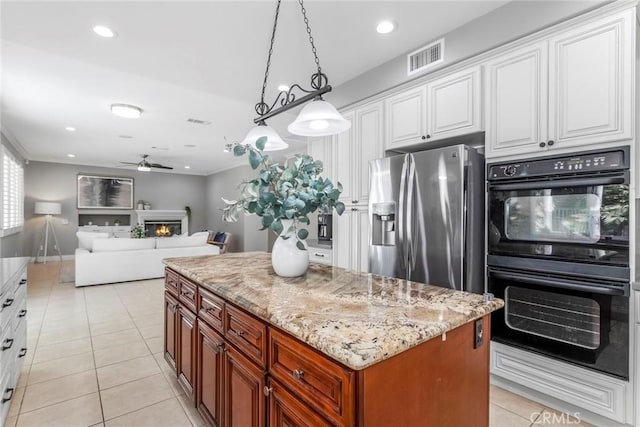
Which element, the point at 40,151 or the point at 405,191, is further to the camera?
the point at 40,151

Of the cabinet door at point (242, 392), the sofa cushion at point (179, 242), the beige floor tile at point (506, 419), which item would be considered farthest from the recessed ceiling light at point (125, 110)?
the beige floor tile at point (506, 419)

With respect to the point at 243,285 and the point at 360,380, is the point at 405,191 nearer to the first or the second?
the point at 243,285

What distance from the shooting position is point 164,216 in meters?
10.0

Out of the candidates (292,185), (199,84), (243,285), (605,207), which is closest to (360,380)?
(243,285)

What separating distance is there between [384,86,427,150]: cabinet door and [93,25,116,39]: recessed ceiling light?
232 centimetres

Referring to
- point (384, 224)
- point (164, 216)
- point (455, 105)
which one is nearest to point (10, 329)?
point (384, 224)

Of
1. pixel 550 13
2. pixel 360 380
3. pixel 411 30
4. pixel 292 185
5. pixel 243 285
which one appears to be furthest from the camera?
pixel 411 30

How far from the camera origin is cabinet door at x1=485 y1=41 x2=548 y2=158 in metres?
1.96

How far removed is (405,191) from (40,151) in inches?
340

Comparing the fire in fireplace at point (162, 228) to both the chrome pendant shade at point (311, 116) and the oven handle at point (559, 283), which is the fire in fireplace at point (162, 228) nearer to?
the chrome pendant shade at point (311, 116)

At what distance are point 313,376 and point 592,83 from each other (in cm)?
215

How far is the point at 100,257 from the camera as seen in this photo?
16.9 ft

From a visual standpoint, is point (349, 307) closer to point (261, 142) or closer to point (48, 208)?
point (261, 142)

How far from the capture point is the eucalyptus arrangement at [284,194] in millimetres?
1548
